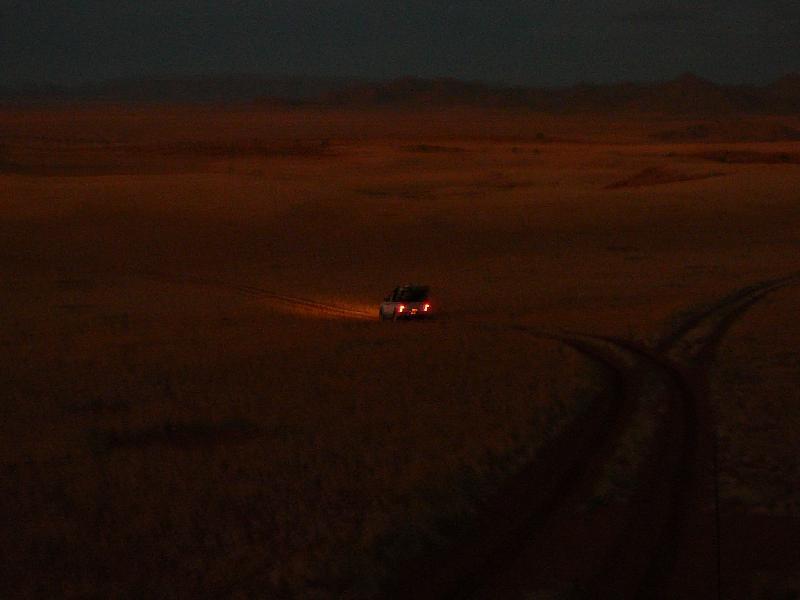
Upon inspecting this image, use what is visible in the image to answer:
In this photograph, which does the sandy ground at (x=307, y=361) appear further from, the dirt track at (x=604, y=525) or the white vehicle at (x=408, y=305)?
the white vehicle at (x=408, y=305)

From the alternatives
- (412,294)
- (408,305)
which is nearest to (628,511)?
(408,305)

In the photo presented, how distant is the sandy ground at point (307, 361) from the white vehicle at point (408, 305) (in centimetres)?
57

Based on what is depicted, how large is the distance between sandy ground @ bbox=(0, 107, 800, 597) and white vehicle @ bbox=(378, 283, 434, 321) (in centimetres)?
57

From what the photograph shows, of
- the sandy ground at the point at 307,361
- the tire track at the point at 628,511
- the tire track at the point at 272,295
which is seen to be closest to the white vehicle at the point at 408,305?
the sandy ground at the point at 307,361

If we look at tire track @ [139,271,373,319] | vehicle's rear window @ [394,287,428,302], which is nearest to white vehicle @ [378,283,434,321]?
vehicle's rear window @ [394,287,428,302]

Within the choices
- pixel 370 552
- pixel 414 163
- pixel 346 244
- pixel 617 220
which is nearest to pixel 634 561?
pixel 370 552

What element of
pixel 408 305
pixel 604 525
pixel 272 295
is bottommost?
pixel 604 525

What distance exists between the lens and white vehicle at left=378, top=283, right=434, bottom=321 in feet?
71.7

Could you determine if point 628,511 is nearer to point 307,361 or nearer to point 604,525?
point 604,525

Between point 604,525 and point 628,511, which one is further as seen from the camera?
point 628,511

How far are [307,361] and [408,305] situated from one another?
6.88m

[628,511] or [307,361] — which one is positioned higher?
[307,361]

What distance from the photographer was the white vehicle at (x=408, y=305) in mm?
21844

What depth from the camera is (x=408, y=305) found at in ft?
71.9
